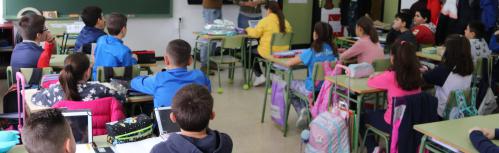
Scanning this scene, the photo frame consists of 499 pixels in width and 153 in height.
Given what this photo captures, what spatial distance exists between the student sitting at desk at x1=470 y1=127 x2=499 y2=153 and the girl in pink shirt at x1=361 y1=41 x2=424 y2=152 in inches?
37.3

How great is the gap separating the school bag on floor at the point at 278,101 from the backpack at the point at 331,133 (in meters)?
0.95

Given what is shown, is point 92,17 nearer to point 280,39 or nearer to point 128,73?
point 128,73

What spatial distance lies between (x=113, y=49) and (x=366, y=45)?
7.49 feet

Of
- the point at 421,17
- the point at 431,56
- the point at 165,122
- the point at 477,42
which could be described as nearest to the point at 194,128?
the point at 165,122

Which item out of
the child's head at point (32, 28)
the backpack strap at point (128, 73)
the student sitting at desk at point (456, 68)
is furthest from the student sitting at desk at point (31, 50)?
the student sitting at desk at point (456, 68)

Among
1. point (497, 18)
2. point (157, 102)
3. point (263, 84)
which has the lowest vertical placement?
point (263, 84)

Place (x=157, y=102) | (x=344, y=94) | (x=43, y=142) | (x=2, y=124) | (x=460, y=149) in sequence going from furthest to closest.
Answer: (x=344, y=94) < (x=2, y=124) < (x=157, y=102) < (x=460, y=149) < (x=43, y=142)

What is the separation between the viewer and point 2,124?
343 centimetres

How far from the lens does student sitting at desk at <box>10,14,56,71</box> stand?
4156 mm

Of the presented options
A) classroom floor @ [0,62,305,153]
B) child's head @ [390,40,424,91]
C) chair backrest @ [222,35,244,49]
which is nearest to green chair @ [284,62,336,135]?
classroom floor @ [0,62,305,153]

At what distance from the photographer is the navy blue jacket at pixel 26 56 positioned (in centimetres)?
415

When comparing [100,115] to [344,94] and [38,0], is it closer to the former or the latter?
[344,94]

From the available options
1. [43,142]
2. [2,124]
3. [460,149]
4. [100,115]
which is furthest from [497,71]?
[43,142]

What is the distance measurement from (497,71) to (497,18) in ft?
3.60
